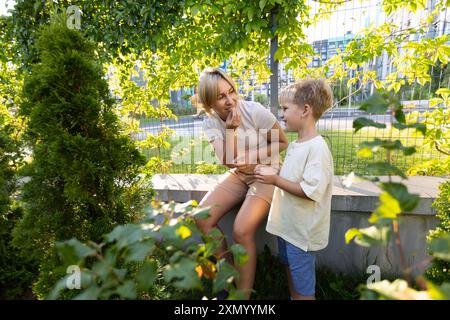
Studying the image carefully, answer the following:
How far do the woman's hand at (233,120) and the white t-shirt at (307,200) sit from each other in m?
0.49

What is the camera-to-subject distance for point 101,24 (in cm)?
311

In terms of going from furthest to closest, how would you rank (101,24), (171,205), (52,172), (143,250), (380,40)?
(101,24)
(380,40)
(52,172)
(171,205)
(143,250)

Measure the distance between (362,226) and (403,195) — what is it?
6.03ft

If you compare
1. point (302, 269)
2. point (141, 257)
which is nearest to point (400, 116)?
point (141, 257)

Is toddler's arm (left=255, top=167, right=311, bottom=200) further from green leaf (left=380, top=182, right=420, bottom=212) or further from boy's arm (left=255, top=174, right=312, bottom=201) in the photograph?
green leaf (left=380, top=182, right=420, bottom=212)

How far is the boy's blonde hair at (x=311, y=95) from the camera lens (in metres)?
1.78

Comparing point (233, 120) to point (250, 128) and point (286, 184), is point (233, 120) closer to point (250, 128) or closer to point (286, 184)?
point (250, 128)

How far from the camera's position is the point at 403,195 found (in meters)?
0.69

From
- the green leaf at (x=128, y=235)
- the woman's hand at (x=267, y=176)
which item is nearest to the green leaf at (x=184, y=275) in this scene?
the green leaf at (x=128, y=235)

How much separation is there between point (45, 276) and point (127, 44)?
2.39 m

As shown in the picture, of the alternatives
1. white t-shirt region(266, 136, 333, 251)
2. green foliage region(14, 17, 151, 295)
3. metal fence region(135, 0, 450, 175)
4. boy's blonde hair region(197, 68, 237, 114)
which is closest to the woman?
boy's blonde hair region(197, 68, 237, 114)

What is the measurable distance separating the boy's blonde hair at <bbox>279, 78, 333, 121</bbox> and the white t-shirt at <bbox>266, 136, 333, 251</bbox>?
8.1 inches
